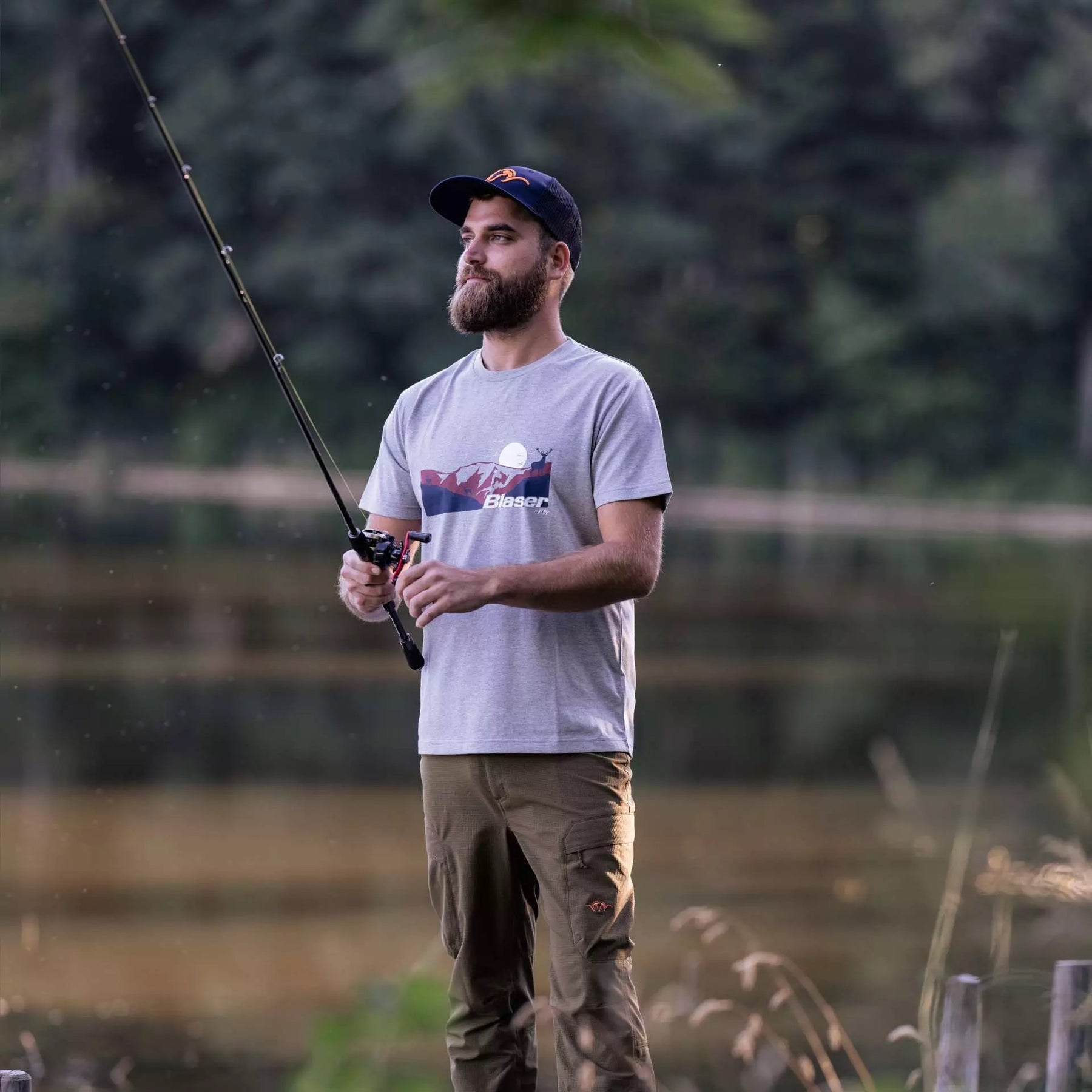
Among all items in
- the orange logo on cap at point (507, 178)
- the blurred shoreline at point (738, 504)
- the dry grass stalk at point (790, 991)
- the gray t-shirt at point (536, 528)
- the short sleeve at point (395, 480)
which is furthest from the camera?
the blurred shoreline at point (738, 504)

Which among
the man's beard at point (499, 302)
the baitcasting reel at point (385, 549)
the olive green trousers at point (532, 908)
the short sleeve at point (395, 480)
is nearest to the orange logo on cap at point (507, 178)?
the man's beard at point (499, 302)

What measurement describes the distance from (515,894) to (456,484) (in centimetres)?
53

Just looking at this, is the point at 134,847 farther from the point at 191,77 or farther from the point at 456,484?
the point at 191,77

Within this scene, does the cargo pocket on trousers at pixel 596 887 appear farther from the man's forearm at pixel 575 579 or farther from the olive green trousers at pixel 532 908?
the man's forearm at pixel 575 579

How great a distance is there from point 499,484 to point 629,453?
0.57ft

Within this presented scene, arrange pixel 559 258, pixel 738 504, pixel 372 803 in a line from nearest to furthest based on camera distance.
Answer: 1. pixel 559 258
2. pixel 372 803
3. pixel 738 504

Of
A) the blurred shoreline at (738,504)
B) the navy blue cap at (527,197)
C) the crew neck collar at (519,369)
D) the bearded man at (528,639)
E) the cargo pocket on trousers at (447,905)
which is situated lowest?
the blurred shoreline at (738,504)

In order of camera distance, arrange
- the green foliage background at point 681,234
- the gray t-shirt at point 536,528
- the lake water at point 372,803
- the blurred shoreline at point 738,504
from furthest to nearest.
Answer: the green foliage background at point 681,234
the blurred shoreline at point 738,504
the lake water at point 372,803
the gray t-shirt at point 536,528

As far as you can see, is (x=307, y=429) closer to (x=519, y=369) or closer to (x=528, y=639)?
(x=519, y=369)

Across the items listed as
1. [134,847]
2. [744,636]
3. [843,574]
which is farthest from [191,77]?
[134,847]

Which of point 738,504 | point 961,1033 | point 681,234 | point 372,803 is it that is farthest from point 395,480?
point 681,234

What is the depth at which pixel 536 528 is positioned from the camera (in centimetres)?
252

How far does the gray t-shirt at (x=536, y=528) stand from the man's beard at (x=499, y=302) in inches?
2.4

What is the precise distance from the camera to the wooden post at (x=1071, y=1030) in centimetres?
253
